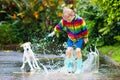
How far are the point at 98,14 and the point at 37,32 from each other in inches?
145

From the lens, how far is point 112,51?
14406 mm

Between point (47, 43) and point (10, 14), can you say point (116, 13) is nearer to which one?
point (47, 43)

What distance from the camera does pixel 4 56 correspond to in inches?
600

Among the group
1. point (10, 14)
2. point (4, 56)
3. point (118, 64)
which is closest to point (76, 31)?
point (118, 64)

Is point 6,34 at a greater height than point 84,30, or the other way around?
point 84,30

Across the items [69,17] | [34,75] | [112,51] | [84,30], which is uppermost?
[69,17]

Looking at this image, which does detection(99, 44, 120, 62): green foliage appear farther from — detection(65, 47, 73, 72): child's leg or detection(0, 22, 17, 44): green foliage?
detection(0, 22, 17, 44): green foliage

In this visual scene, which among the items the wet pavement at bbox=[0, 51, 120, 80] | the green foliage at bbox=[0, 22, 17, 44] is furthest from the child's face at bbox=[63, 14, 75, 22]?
the green foliage at bbox=[0, 22, 17, 44]

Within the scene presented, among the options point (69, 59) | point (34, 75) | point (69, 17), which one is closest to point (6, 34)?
point (69, 59)

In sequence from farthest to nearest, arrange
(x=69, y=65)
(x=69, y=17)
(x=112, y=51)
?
1. (x=112, y=51)
2. (x=69, y=65)
3. (x=69, y=17)

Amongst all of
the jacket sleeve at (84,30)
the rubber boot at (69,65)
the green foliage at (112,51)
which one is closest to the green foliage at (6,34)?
the green foliage at (112,51)

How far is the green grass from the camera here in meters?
13.3

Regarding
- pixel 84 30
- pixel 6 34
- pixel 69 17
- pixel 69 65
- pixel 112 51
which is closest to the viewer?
pixel 69 17

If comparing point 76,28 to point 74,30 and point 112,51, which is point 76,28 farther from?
point 112,51
